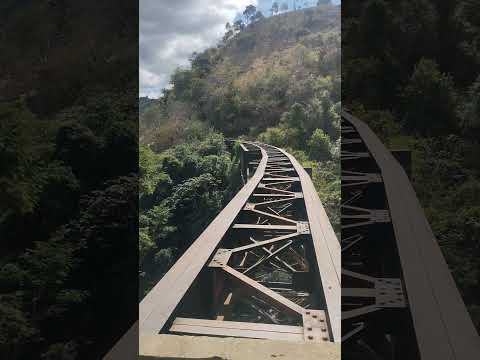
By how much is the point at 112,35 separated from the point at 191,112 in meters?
0.99

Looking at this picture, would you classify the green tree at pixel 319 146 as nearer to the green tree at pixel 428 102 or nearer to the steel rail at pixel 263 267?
the steel rail at pixel 263 267

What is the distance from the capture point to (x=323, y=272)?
77.4 inches

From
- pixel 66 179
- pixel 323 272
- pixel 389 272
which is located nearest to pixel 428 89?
pixel 389 272

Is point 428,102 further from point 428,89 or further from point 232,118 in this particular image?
point 232,118

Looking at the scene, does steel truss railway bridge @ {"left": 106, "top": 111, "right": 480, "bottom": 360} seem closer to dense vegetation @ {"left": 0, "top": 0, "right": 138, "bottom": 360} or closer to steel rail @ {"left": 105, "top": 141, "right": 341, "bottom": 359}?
steel rail @ {"left": 105, "top": 141, "right": 341, "bottom": 359}

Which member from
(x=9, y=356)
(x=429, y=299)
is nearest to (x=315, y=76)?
(x=429, y=299)

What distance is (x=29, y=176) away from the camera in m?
2.55

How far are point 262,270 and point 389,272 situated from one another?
0.84 metres

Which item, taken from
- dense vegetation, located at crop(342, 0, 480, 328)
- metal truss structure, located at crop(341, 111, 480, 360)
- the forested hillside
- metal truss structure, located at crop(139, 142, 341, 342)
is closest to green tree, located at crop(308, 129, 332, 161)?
the forested hillside

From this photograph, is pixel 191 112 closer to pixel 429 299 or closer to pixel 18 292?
pixel 18 292

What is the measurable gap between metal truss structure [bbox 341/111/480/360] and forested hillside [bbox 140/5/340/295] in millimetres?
299

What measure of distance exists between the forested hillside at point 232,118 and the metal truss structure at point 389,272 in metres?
0.30

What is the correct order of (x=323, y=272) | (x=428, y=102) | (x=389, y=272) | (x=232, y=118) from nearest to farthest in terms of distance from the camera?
(x=389, y=272), (x=428, y=102), (x=323, y=272), (x=232, y=118)

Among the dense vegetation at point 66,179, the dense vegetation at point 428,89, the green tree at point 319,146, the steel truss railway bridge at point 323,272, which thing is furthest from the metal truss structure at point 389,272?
the dense vegetation at point 66,179
